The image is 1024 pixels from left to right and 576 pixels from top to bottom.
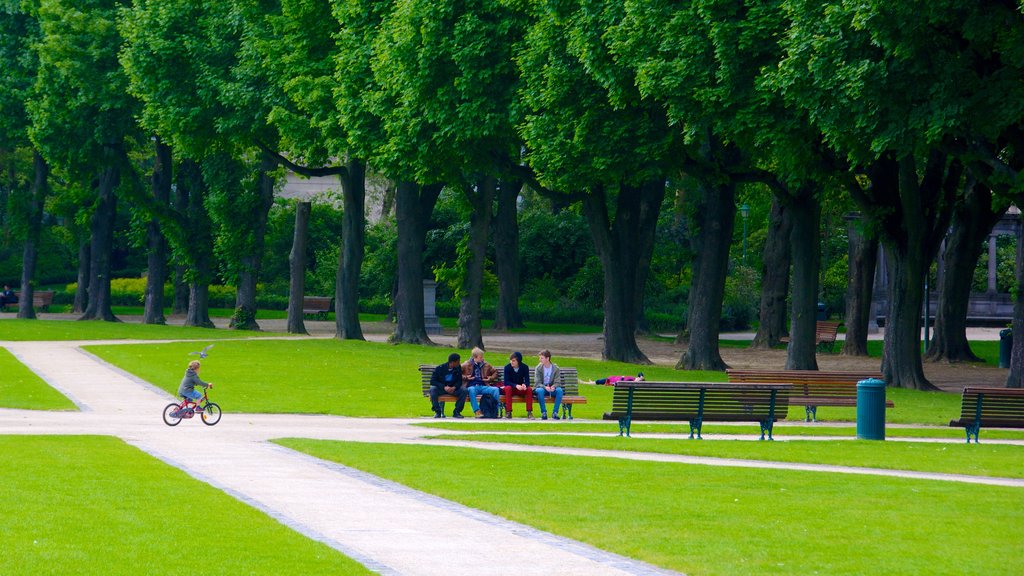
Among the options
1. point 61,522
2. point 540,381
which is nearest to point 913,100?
point 540,381

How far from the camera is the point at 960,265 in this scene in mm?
37281

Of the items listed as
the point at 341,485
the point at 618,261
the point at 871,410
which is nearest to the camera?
the point at 341,485

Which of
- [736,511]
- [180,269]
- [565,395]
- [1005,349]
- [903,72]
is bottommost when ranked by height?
[736,511]

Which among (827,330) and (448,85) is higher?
(448,85)

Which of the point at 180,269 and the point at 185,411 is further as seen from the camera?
the point at 180,269

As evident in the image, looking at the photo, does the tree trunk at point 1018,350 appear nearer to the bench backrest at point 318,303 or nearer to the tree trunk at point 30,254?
the bench backrest at point 318,303

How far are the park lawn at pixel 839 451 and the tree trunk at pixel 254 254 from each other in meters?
32.9

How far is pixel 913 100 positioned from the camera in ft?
86.3

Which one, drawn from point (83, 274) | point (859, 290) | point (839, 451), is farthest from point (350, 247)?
point (839, 451)

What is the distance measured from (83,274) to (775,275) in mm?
34670

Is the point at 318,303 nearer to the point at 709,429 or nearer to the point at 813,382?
the point at 813,382

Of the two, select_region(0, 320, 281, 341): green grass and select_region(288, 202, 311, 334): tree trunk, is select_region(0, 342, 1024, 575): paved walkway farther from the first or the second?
select_region(288, 202, 311, 334): tree trunk

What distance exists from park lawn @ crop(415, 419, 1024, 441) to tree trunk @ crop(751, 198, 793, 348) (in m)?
21.8

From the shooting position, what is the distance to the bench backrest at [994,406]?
71.4 feet
